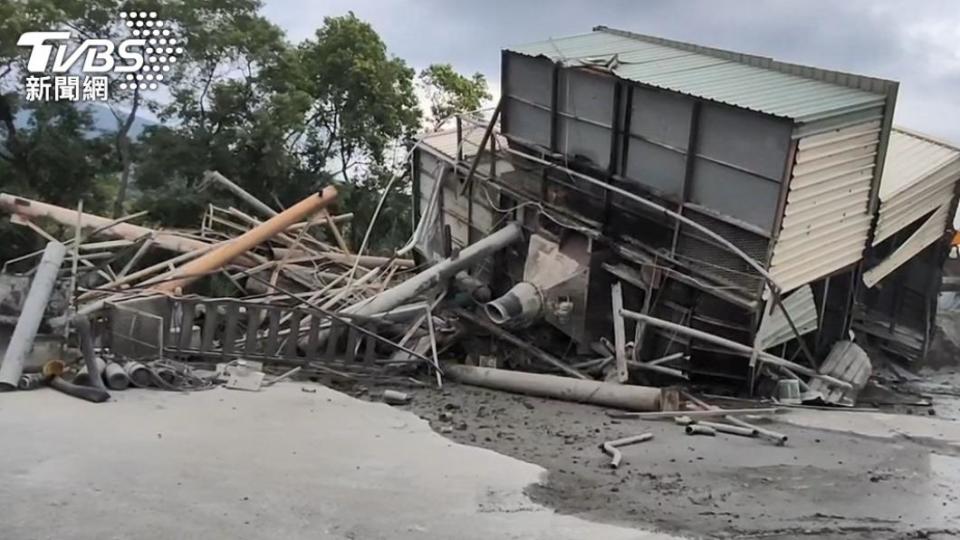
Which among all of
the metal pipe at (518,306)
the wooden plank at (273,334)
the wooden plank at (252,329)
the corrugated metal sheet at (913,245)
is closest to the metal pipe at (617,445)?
the metal pipe at (518,306)

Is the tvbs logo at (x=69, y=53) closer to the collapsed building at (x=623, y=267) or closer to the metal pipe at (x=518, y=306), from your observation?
the collapsed building at (x=623, y=267)

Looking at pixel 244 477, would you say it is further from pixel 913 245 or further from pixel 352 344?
pixel 913 245

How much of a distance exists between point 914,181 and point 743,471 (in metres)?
6.76

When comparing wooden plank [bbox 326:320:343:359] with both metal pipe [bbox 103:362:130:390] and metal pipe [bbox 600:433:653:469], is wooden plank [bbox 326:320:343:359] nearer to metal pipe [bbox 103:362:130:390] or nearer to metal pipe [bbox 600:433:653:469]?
metal pipe [bbox 103:362:130:390]

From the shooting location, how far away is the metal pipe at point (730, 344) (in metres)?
11.9

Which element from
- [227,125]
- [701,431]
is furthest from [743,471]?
[227,125]

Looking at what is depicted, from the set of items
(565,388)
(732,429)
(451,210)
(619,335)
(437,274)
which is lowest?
(732,429)

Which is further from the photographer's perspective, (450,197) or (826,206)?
(450,197)

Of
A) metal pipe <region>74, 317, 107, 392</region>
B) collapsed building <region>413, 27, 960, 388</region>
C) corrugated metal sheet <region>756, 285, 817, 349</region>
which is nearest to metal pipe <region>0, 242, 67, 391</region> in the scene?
metal pipe <region>74, 317, 107, 392</region>

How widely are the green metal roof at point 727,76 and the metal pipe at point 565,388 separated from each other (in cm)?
360

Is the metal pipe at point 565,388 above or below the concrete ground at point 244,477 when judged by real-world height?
above

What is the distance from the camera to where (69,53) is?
894 inches

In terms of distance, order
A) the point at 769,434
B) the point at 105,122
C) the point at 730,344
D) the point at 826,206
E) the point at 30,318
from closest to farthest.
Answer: the point at 769,434 < the point at 30,318 < the point at 730,344 < the point at 826,206 < the point at 105,122

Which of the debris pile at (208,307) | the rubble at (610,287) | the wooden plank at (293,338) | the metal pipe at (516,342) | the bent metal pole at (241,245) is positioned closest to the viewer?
the debris pile at (208,307)
